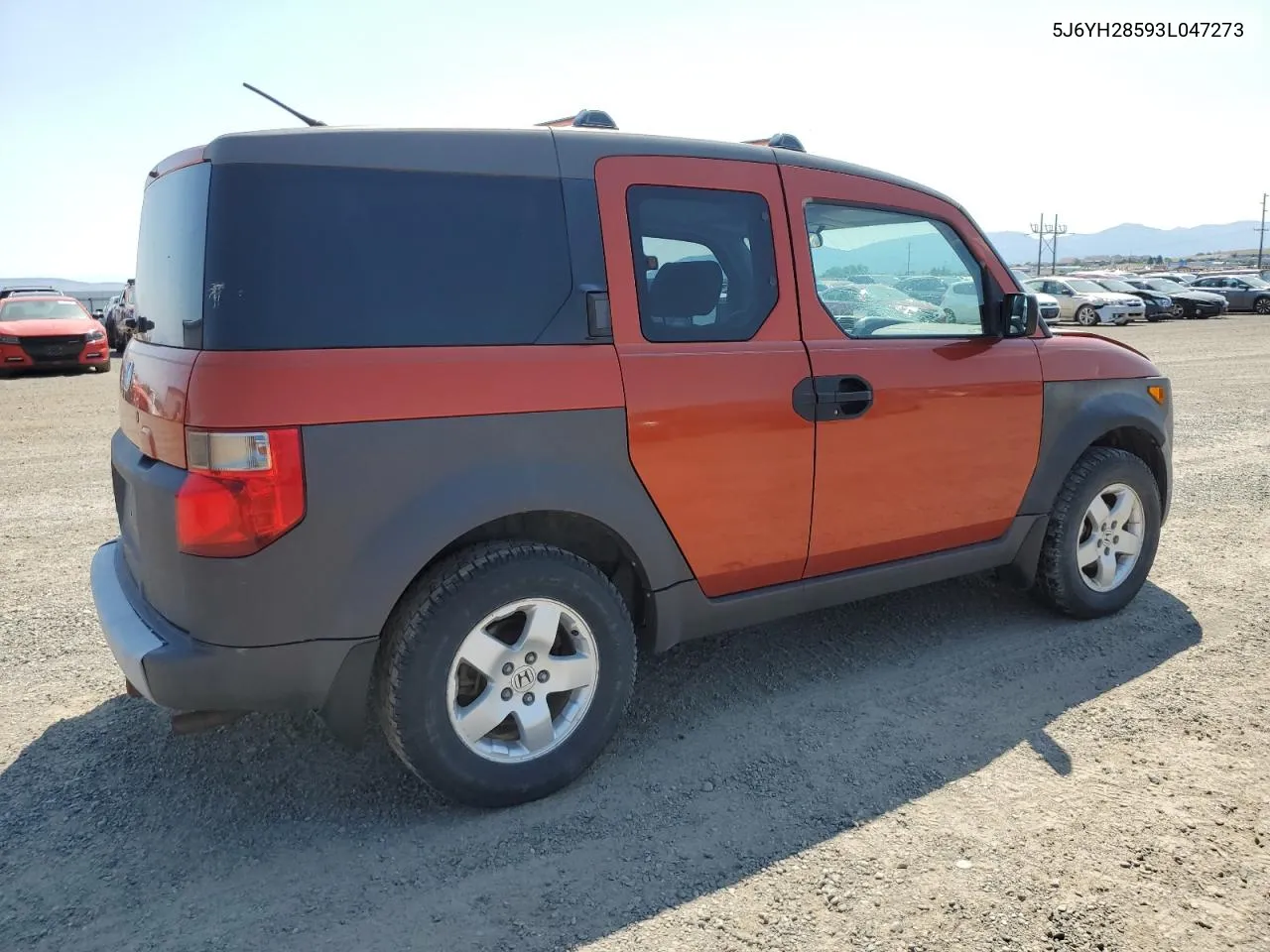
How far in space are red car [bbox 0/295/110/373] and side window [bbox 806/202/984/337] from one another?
55.7 ft

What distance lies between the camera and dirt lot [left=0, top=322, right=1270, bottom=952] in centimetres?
245

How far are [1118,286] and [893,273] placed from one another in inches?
1320

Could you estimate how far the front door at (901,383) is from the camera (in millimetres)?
3500

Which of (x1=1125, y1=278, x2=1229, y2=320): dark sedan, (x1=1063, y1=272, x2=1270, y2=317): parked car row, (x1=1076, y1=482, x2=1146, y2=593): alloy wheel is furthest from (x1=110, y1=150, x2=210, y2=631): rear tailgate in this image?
(x1=1125, y1=278, x2=1229, y2=320): dark sedan

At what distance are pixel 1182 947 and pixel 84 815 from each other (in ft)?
10.2

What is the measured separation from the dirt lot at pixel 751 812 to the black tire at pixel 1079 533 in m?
0.12

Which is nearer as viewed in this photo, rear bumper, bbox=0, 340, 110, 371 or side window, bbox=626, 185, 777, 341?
side window, bbox=626, 185, 777, 341

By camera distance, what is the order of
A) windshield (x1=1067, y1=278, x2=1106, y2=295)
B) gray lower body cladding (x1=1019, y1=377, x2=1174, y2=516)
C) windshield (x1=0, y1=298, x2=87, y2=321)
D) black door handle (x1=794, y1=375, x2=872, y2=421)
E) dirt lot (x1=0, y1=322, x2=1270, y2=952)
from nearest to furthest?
dirt lot (x1=0, y1=322, x2=1270, y2=952)
black door handle (x1=794, y1=375, x2=872, y2=421)
gray lower body cladding (x1=1019, y1=377, x2=1174, y2=516)
windshield (x1=0, y1=298, x2=87, y2=321)
windshield (x1=1067, y1=278, x2=1106, y2=295)

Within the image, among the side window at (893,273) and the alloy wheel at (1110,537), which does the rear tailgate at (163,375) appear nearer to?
the side window at (893,273)

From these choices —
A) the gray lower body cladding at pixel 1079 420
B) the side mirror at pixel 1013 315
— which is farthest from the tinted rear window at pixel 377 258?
the gray lower body cladding at pixel 1079 420

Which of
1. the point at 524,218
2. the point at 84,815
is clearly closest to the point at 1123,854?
the point at 524,218

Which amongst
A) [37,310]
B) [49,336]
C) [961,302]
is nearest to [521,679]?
[961,302]

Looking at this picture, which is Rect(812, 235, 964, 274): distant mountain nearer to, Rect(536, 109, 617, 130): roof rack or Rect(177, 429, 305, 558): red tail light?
Rect(536, 109, 617, 130): roof rack

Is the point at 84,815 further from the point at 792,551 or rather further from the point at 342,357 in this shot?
the point at 792,551
